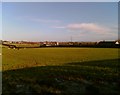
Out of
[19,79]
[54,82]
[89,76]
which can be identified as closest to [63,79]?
[54,82]

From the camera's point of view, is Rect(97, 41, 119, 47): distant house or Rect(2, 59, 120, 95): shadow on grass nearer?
Rect(2, 59, 120, 95): shadow on grass

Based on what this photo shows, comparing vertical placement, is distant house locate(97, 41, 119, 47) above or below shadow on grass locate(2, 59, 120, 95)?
above

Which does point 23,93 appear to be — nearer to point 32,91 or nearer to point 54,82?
point 32,91

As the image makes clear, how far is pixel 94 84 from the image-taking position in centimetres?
1304

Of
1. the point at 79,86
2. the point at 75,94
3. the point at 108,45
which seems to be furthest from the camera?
the point at 108,45

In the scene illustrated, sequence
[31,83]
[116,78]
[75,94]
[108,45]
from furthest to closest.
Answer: [108,45], [116,78], [31,83], [75,94]

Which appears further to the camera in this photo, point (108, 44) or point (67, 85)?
point (108, 44)

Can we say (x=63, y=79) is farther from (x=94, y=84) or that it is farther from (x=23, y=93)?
(x=23, y=93)

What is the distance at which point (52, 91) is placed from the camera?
11.8 m

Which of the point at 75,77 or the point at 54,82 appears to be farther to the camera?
the point at 75,77

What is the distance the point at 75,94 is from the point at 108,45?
101 metres

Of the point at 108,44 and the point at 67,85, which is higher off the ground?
the point at 108,44

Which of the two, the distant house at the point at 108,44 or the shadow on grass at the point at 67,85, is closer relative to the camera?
the shadow on grass at the point at 67,85

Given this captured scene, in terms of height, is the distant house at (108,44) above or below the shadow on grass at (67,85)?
above
